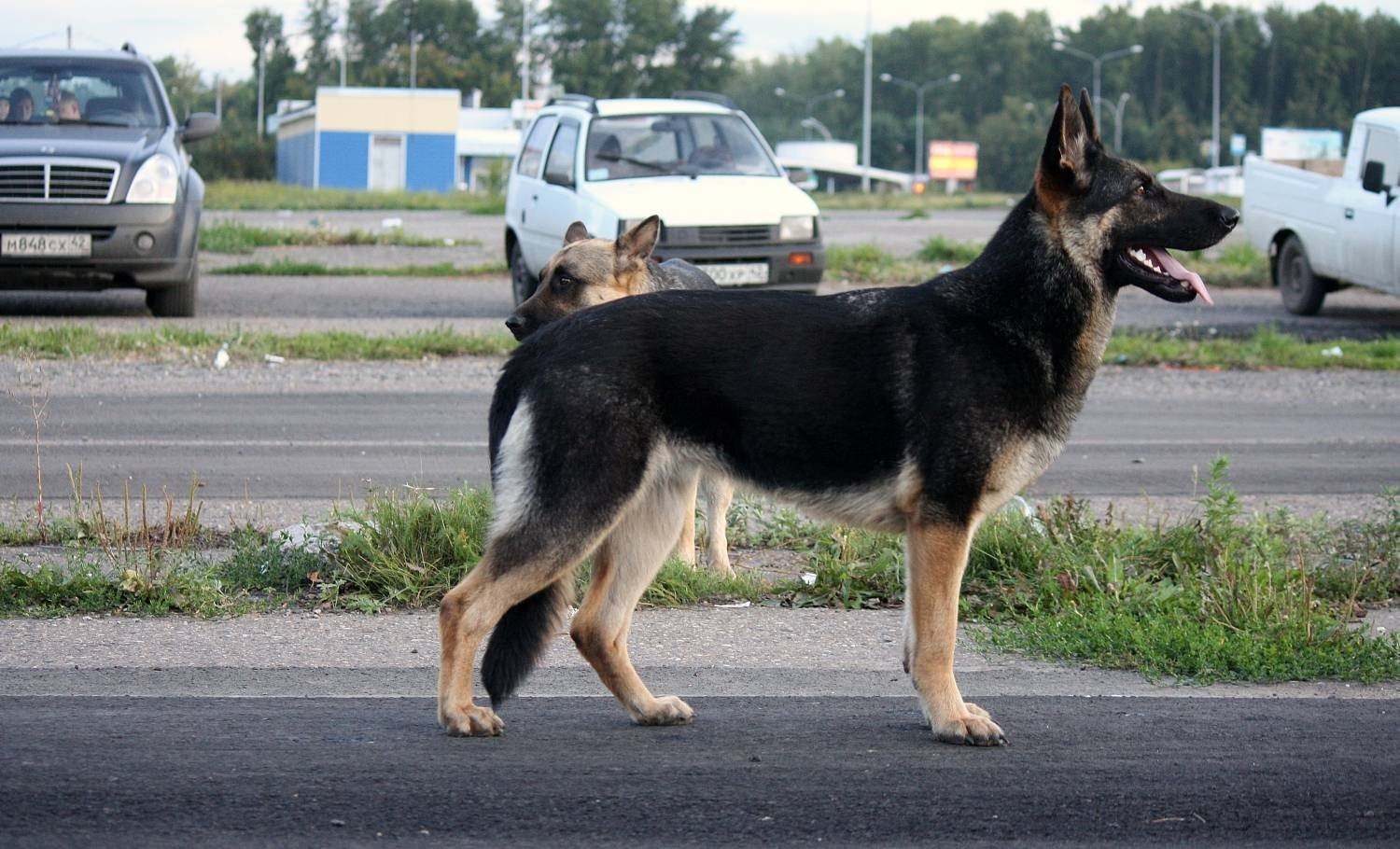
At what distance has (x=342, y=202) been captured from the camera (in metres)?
49.6

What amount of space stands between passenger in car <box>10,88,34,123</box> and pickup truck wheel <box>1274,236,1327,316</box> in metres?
13.9

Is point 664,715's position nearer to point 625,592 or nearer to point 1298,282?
point 625,592

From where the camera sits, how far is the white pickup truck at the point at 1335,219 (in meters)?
17.5

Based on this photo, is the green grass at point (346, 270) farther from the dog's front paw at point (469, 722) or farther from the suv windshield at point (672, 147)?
the dog's front paw at point (469, 722)

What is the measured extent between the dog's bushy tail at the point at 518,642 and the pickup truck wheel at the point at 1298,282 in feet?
52.7

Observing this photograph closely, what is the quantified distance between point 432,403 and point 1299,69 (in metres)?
134

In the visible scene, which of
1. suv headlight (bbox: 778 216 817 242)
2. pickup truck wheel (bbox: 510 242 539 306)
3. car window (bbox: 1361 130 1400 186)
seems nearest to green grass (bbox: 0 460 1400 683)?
suv headlight (bbox: 778 216 817 242)

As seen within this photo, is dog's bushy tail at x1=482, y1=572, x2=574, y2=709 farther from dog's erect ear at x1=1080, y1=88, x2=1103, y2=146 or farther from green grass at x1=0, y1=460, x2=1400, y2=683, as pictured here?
dog's erect ear at x1=1080, y1=88, x2=1103, y2=146

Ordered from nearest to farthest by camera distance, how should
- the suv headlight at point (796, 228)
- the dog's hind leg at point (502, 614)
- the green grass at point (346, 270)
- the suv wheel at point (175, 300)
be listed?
the dog's hind leg at point (502, 614), the suv headlight at point (796, 228), the suv wheel at point (175, 300), the green grass at point (346, 270)

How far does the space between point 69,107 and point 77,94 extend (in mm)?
173

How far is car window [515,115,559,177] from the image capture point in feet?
56.1

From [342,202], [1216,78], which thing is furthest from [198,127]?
[1216,78]

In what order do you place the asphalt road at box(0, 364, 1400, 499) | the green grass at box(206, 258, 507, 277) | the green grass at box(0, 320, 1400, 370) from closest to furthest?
the asphalt road at box(0, 364, 1400, 499) < the green grass at box(0, 320, 1400, 370) < the green grass at box(206, 258, 507, 277)

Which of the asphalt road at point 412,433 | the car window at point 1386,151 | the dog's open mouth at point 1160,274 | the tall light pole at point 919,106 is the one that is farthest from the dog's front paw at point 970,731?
the tall light pole at point 919,106
